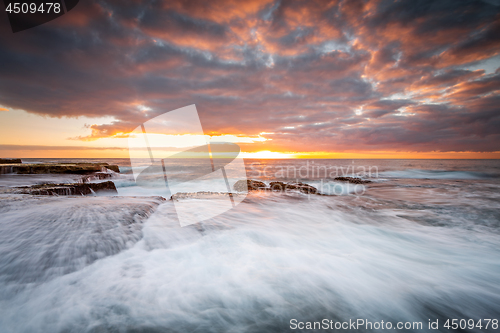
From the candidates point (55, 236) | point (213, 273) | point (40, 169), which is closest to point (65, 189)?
point (55, 236)

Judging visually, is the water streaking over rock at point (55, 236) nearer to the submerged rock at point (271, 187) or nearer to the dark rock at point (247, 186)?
the dark rock at point (247, 186)

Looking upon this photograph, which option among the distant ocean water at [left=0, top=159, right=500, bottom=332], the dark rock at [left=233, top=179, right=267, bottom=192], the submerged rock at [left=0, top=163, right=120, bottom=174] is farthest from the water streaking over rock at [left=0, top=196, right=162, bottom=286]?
the submerged rock at [left=0, top=163, right=120, bottom=174]

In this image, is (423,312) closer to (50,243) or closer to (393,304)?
(393,304)

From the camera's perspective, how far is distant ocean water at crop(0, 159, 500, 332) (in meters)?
2.24

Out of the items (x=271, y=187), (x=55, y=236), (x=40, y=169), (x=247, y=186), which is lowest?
(x=271, y=187)

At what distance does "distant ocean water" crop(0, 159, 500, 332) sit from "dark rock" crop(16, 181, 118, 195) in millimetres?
1005

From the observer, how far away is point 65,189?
631cm

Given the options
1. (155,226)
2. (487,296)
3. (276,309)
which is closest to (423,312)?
(487,296)

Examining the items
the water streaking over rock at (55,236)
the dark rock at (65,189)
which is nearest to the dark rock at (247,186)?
the dark rock at (65,189)

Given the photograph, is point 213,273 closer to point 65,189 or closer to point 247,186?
point 65,189

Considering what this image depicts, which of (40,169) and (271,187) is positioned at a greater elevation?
(40,169)

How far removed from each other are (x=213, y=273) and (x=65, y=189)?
6.43 m

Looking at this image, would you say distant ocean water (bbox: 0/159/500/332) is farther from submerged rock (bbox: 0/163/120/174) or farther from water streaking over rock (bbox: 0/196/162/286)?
submerged rock (bbox: 0/163/120/174)

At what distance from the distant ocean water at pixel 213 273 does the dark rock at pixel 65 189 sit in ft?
3.30
